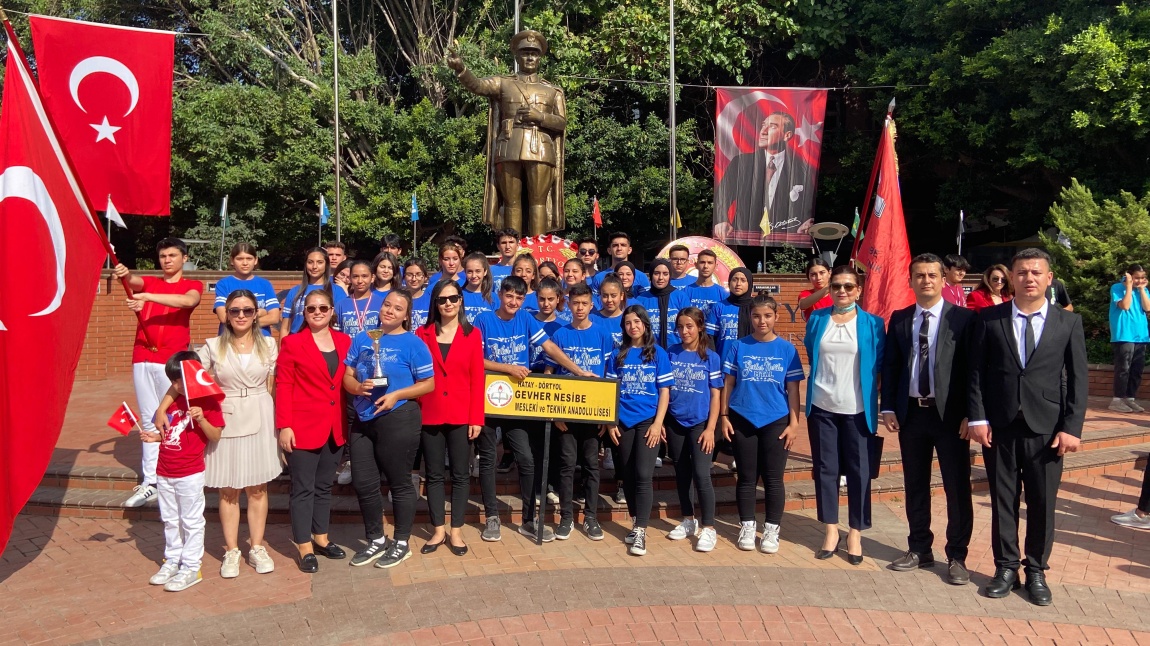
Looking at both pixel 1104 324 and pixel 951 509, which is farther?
pixel 1104 324

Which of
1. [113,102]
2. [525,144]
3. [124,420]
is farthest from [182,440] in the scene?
[113,102]

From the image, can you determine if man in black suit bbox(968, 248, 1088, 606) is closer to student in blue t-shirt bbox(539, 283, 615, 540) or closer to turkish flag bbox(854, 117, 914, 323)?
student in blue t-shirt bbox(539, 283, 615, 540)

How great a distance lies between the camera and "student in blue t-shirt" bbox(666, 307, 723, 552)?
17.8 ft

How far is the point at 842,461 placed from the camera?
17.4 ft

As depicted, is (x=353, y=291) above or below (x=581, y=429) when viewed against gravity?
above

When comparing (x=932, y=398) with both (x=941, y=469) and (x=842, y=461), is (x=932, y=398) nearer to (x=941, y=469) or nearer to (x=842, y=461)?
(x=941, y=469)

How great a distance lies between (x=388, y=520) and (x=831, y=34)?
19866mm

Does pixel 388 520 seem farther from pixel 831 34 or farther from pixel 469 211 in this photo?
pixel 831 34

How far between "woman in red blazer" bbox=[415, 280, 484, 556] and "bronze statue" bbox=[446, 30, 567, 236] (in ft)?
16.8

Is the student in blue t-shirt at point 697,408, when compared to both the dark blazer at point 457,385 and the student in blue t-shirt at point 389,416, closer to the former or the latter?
the dark blazer at point 457,385

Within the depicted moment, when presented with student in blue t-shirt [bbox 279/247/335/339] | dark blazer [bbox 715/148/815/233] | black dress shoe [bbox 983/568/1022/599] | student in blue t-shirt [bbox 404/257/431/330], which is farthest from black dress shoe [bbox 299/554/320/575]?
dark blazer [bbox 715/148/815/233]

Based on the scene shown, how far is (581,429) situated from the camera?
5605 mm

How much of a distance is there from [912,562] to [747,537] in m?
0.99

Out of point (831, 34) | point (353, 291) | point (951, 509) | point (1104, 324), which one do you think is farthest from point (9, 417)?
point (831, 34)
